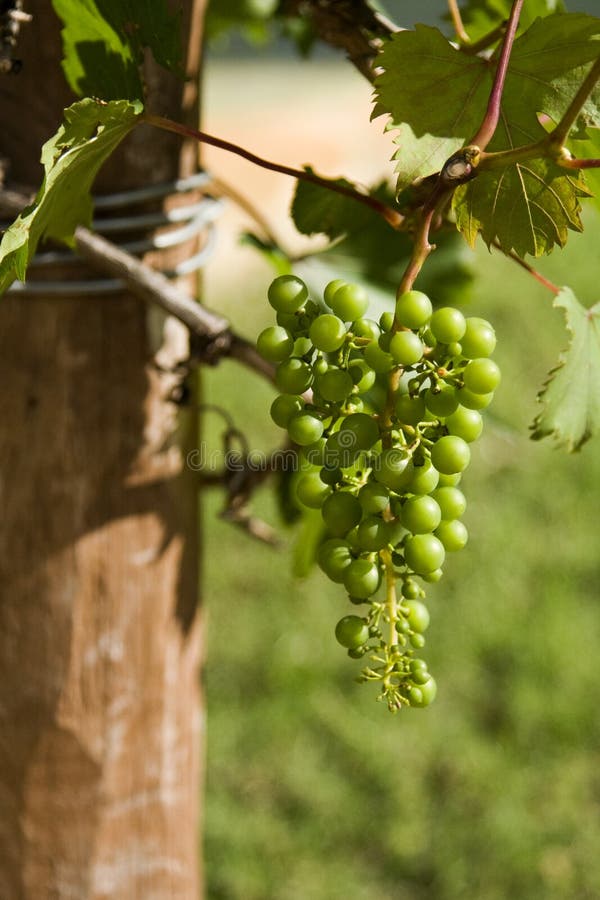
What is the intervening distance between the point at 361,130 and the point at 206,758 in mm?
5451

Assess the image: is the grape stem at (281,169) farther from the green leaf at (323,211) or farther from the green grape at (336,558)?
the green grape at (336,558)

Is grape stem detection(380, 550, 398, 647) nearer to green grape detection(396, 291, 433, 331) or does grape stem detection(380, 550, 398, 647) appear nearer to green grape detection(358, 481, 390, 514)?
green grape detection(358, 481, 390, 514)

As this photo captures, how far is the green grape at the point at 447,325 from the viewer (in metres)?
0.68

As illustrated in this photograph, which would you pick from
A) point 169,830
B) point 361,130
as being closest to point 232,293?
point 361,130

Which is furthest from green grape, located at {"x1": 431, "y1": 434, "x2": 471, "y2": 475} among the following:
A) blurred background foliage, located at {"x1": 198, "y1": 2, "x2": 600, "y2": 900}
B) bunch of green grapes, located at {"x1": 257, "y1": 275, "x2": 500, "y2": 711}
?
blurred background foliage, located at {"x1": 198, "y1": 2, "x2": 600, "y2": 900}

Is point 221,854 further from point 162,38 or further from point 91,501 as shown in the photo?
point 162,38

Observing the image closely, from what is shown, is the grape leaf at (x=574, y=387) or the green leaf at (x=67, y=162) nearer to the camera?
the green leaf at (x=67, y=162)

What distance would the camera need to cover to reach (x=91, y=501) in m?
1.21

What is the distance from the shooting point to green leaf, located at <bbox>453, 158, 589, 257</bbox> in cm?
75

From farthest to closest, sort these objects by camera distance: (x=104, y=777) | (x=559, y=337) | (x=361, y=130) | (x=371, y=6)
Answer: (x=361, y=130) < (x=559, y=337) < (x=104, y=777) < (x=371, y=6)

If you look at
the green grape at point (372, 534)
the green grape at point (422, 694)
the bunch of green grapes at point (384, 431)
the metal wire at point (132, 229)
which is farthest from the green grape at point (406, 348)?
the metal wire at point (132, 229)

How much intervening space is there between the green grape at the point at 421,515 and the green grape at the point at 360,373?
0.08 m

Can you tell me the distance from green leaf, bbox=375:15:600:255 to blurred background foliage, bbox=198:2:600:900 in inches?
22.8

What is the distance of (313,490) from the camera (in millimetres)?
721
